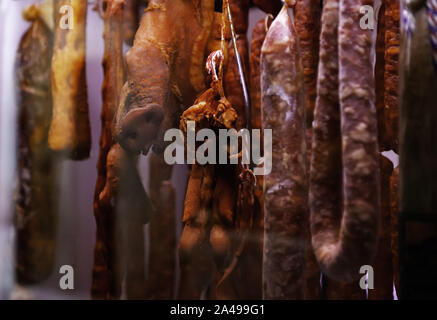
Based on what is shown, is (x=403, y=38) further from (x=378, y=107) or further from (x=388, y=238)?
(x=388, y=238)

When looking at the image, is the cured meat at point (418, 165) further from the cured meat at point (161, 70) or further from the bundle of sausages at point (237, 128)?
the cured meat at point (161, 70)

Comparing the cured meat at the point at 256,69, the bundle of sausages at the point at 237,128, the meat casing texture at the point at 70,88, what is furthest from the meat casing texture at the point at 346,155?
the meat casing texture at the point at 70,88

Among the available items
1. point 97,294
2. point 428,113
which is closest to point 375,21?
point 428,113

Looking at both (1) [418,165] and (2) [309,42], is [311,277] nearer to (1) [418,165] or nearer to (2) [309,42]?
(1) [418,165]

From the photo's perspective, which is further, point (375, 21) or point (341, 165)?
point (375, 21)

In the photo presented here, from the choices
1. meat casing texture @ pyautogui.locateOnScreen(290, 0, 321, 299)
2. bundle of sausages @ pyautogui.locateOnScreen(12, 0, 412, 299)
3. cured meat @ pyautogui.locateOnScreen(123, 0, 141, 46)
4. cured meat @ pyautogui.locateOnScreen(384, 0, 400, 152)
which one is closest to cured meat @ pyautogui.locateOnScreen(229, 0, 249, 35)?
bundle of sausages @ pyautogui.locateOnScreen(12, 0, 412, 299)
